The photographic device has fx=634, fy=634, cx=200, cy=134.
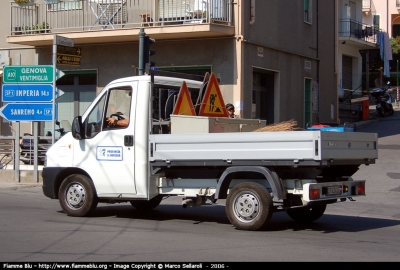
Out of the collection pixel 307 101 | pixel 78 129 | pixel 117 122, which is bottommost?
pixel 78 129

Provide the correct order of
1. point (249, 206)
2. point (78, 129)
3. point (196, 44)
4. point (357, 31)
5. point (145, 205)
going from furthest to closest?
1. point (357, 31)
2. point (196, 44)
3. point (145, 205)
4. point (78, 129)
5. point (249, 206)

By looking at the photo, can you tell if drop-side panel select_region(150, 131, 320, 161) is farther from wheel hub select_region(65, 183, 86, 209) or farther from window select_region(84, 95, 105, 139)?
wheel hub select_region(65, 183, 86, 209)

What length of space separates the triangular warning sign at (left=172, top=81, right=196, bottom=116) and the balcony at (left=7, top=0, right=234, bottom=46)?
27.4ft

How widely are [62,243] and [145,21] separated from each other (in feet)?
42.2

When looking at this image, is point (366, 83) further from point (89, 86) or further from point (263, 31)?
point (89, 86)

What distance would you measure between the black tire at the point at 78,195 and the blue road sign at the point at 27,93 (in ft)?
21.7

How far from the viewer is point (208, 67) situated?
20.2m

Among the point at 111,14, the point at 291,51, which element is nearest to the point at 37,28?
the point at 111,14

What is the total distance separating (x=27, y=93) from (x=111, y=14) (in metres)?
4.97

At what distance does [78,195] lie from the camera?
36.1 ft

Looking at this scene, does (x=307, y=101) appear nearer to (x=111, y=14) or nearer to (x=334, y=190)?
(x=111, y=14)

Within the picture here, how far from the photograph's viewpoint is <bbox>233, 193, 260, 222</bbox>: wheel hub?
31.0ft

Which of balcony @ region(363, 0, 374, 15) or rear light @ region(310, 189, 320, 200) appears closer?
rear light @ region(310, 189, 320, 200)

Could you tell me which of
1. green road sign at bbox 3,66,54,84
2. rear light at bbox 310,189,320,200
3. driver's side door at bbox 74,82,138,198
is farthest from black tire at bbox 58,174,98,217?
green road sign at bbox 3,66,54,84
